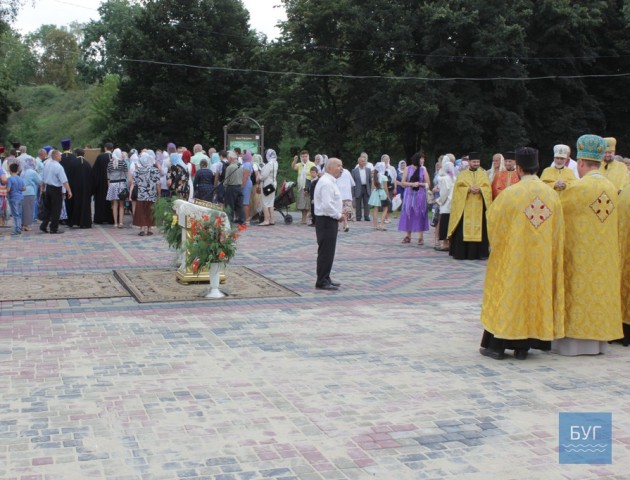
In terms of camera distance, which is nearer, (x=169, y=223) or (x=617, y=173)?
(x=617, y=173)

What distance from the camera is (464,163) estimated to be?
1586 cm

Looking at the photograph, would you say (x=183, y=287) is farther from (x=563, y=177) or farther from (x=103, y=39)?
(x=103, y=39)

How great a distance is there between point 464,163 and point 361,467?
1153 centimetres

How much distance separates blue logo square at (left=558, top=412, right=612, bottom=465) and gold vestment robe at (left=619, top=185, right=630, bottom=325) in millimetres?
2772

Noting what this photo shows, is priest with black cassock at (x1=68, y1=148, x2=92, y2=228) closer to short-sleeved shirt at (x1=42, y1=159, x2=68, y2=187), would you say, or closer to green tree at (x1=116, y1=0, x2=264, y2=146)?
short-sleeved shirt at (x1=42, y1=159, x2=68, y2=187)

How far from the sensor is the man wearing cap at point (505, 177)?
14229 millimetres

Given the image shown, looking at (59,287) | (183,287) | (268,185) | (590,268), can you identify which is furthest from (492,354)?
(268,185)

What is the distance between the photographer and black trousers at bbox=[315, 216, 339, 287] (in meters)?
11.4

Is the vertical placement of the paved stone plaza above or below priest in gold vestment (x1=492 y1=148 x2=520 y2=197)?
below

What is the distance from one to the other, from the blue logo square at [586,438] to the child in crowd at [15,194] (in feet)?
49.5

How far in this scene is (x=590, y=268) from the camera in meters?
7.84

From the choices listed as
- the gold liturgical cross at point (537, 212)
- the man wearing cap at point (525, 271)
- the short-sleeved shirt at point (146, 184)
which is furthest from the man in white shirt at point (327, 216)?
the short-sleeved shirt at point (146, 184)

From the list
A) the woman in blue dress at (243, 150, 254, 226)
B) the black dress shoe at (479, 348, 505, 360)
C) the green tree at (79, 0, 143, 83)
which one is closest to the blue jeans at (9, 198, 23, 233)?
the woman in blue dress at (243, 150, 254, 226)

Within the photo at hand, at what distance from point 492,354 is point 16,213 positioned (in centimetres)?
1360
